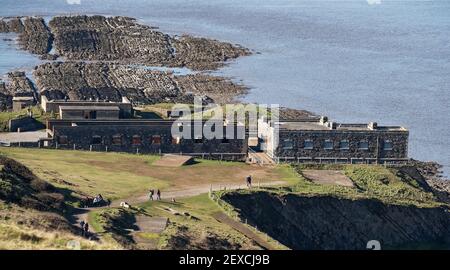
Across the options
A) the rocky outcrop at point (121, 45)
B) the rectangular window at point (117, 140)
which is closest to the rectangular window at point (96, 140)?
the rectangular window at point (117, 140)

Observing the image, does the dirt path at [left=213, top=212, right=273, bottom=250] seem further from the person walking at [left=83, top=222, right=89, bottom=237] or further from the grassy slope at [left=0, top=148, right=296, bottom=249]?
the person walking at [left=83, top=222, right=89, bottom=237]

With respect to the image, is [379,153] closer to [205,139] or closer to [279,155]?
[279,155]

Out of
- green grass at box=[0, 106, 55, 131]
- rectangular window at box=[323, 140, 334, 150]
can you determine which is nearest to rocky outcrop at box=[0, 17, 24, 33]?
green grass at box=[0, 106, 55, 131]

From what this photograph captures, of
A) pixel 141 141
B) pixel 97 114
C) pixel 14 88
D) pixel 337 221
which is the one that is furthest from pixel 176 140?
pixel 14 88

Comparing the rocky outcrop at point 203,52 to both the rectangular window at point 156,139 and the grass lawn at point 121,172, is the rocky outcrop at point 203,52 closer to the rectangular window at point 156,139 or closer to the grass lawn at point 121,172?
the rectangular window at point 156,139

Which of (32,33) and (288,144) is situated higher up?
(32,33)

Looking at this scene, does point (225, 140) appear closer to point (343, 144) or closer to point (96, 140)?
point (343, 144)
